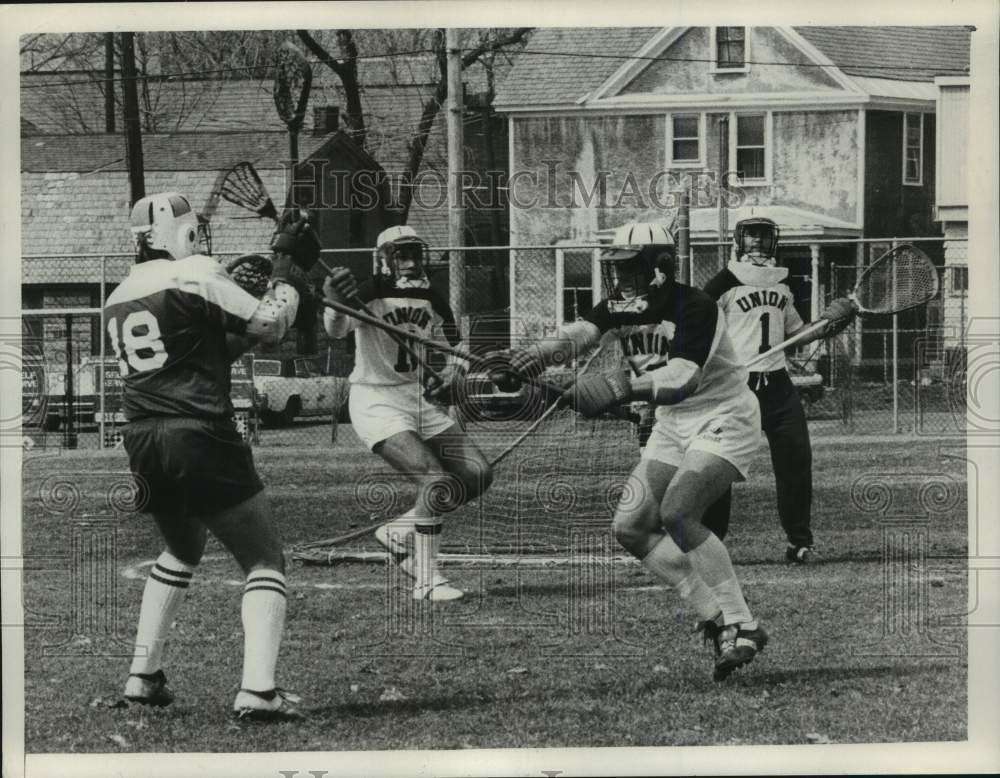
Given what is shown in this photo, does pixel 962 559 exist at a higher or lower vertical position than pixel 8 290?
lower

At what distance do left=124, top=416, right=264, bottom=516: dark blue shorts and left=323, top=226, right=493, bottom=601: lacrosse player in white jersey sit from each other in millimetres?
2452

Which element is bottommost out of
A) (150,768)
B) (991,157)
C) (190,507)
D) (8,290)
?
(150,768)

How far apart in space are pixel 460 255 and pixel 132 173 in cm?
283

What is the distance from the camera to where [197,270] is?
7105mm

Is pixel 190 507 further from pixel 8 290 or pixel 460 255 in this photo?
pixel 460 255

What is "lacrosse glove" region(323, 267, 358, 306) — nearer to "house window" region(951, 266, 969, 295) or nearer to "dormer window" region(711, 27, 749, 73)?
"dormer window" region(711, 27, 749, 73)

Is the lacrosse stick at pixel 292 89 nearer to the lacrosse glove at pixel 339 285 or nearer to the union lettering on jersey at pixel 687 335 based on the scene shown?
the lacrosse glove at pixel 339 285

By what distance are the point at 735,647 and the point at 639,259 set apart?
1881mm

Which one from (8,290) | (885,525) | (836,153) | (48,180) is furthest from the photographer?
(836,153)

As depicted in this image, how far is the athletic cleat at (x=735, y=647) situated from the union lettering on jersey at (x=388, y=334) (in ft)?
9.50

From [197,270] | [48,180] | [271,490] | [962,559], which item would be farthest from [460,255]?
[197,270]

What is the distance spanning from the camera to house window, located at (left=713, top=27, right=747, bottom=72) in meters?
10.8

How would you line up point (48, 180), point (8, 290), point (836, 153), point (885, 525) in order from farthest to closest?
point (836, 153), point (48, 180), point (885, 525), point (8, 290)

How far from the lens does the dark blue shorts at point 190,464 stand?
7.00 meters
